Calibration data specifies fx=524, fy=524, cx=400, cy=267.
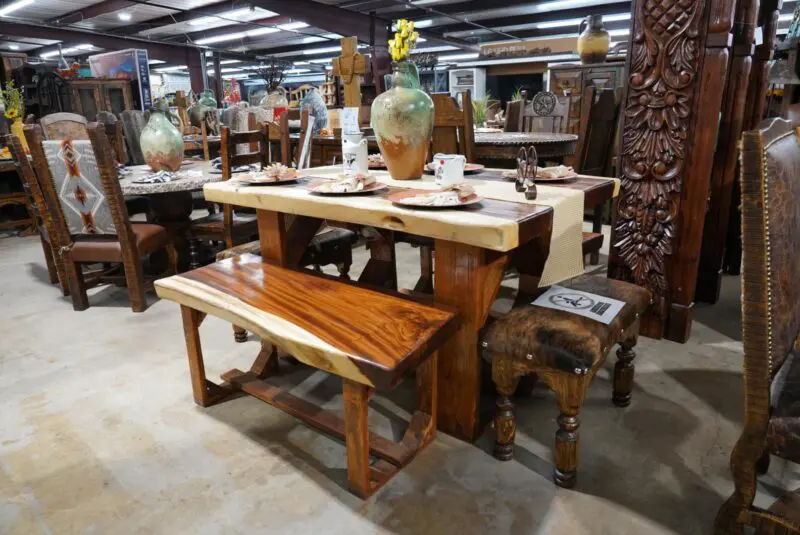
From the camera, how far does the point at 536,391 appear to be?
2.16m

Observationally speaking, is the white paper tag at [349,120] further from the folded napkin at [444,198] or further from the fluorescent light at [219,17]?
the fluorescent light at [219,17]

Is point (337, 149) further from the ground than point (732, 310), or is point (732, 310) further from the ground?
point (337, 149)

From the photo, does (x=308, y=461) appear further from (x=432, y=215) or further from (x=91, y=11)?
(x=91, y=11)

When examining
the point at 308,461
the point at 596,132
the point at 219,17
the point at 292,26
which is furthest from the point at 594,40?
the point at 292,26

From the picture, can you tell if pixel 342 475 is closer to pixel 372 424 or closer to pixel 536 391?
pixel 372 424

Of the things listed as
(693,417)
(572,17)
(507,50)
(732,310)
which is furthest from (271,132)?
(507,50)

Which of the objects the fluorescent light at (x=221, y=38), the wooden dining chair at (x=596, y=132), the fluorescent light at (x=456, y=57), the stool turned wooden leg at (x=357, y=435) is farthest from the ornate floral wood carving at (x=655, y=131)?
the fluorescent light at (x=456, y=57)

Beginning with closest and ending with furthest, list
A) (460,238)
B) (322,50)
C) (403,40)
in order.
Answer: (460,238) < (403,40) < (322,50)

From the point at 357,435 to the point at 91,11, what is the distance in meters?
A: 10.5

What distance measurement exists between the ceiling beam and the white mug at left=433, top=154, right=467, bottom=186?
28.6 feet

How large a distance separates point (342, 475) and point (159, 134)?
8.50 feet

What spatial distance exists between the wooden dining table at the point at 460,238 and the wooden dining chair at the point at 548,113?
10.1 feet

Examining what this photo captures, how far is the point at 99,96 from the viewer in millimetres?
8781

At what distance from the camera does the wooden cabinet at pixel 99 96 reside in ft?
28.2
